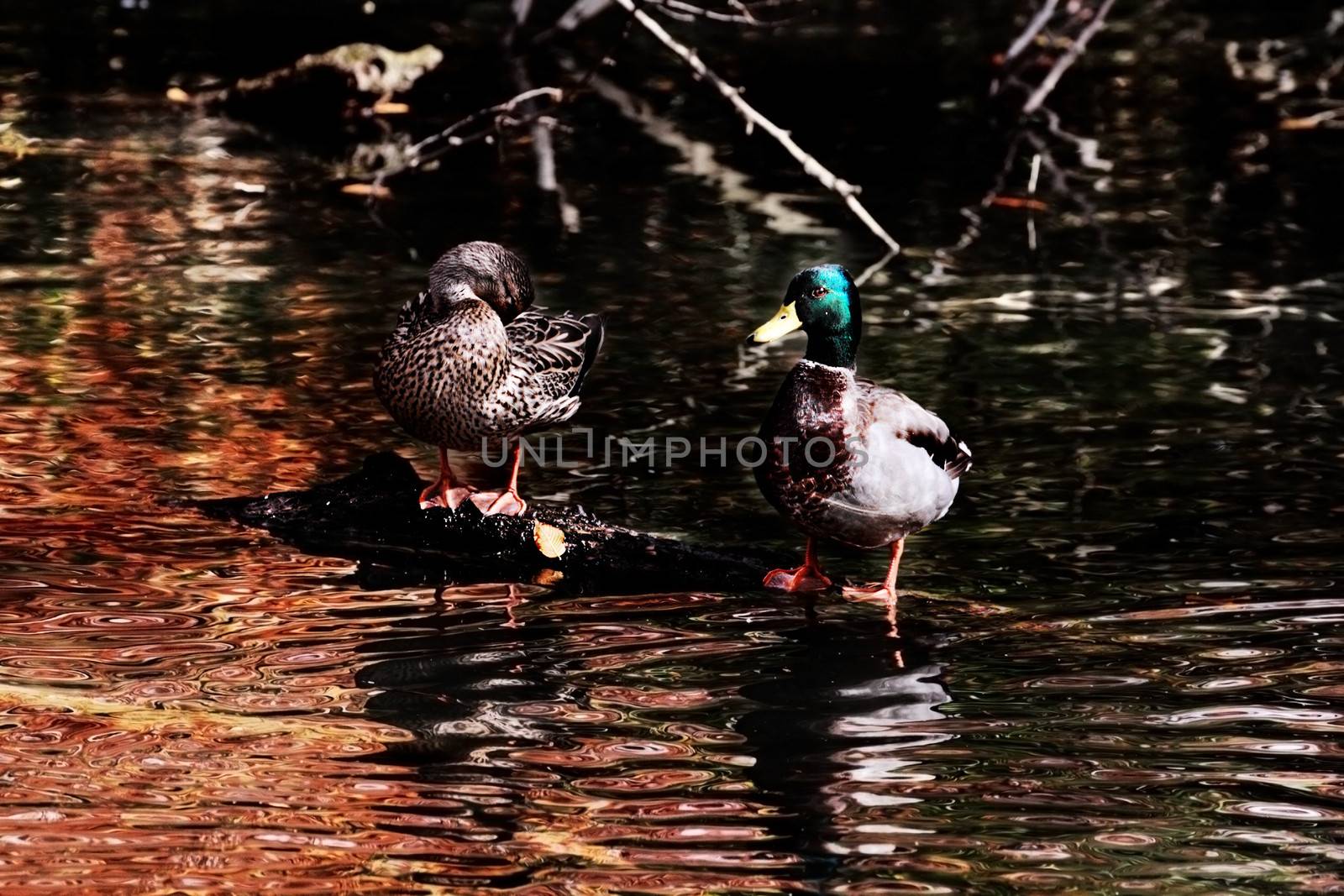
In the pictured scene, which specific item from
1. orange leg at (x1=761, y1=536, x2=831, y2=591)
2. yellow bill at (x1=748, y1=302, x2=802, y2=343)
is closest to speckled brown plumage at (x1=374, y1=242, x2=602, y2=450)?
yellow bill at (x1=748, y1=302, x2=802, y2=343)

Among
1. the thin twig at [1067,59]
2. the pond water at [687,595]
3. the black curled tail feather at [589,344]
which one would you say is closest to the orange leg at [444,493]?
the pond water at [687,595]

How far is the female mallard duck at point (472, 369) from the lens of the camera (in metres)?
6.30

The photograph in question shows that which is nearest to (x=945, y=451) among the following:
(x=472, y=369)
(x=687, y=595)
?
(x=687, y=595)

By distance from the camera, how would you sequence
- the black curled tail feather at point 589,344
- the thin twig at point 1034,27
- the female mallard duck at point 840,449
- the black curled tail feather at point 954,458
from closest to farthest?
the female mallard duck at point 840,449, the black curled tail feather at point 954,458, the black curled tail feather at point 589,344, the thin twig at point 1034,27

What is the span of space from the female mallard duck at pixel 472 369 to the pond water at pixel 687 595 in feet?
1.69

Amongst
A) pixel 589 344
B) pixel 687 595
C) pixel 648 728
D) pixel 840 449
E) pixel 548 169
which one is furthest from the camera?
pixel 548 169

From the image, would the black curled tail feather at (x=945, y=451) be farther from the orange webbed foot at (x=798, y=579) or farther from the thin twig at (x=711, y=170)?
the thin twig at (x=711, y=170)

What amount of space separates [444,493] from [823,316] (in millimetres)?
1377

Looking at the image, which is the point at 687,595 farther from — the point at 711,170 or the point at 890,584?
the point at 711,170

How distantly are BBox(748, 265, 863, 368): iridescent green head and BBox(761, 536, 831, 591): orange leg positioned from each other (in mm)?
608

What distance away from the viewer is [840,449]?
5.84m

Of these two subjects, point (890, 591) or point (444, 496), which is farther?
point (444, 496)

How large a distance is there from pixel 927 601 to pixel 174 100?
976cm

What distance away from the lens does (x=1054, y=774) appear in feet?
16.2
